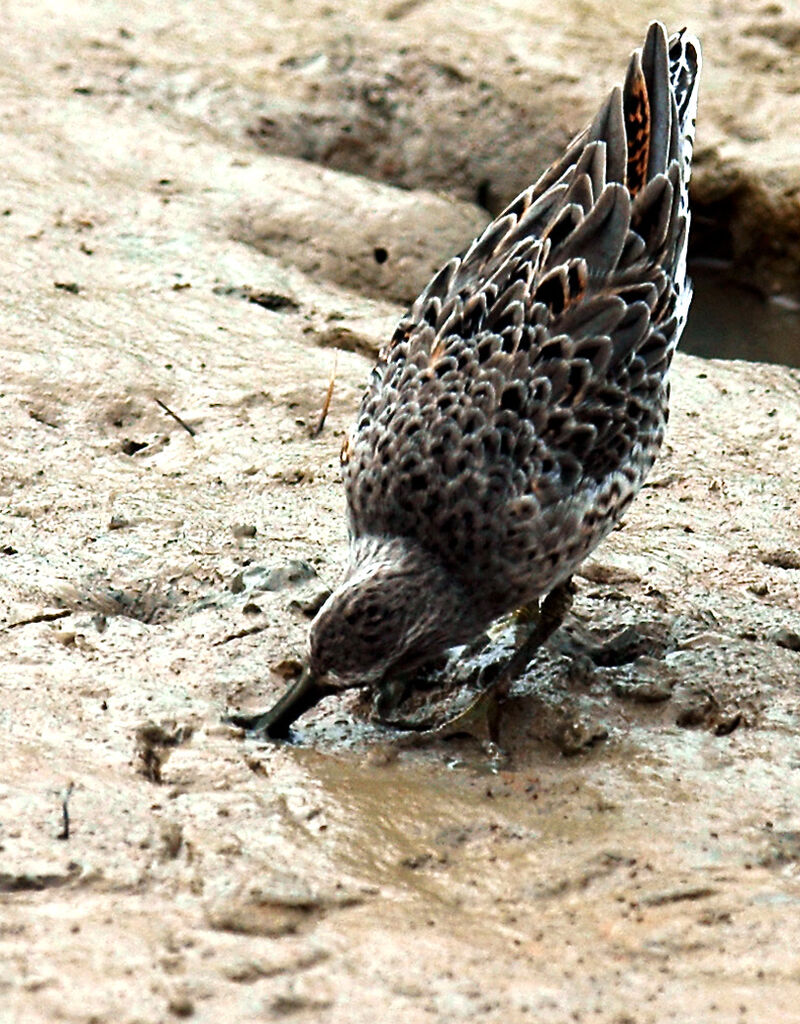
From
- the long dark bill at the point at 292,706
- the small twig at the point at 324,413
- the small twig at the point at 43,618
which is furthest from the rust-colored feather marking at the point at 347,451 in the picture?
the small twig at the point at 324,413

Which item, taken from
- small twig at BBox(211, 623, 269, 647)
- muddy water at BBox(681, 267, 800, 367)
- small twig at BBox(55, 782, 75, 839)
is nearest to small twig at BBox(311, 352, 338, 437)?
small twig at BBox(211, 623, 269, 647)

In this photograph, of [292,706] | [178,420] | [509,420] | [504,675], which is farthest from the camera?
[178,420]

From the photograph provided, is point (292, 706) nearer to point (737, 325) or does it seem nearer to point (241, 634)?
point (241, 634)

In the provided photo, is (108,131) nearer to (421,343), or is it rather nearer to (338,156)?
(338,156)

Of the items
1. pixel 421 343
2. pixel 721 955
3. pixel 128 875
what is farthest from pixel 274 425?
pixel 721 955

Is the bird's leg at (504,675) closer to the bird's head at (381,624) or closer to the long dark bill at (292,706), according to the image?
the bird's head at (381,624)

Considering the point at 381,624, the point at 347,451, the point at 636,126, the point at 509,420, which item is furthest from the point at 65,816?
the point at 636,126

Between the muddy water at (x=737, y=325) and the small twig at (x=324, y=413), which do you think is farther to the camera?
the muddy water at (x=737, y=325)

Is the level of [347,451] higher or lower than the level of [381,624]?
higher
